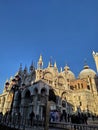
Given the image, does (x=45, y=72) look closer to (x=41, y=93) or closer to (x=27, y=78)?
(x=27, y=78)

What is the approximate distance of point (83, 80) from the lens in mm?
46688

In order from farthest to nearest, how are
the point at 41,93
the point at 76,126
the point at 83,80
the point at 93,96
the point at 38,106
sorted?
the point at 83,80
the point at 93,96
the point at 41,93
the point at 38,106
the point at 76,126

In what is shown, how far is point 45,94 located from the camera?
3056cm

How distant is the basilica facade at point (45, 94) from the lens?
3067 cm

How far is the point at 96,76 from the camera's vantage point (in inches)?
1895

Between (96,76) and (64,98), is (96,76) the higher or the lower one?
the higher one

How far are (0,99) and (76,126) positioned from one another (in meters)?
37.3

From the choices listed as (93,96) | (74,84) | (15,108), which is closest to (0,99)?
(15,108)

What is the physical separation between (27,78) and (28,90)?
6484 mm

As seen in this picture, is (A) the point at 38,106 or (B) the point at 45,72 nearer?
(A) the point at 38,106

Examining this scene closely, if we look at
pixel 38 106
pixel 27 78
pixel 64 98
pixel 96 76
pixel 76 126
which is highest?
pixel 96 76

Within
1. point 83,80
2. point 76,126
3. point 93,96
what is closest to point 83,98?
point 93,96

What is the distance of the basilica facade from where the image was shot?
1208 inches

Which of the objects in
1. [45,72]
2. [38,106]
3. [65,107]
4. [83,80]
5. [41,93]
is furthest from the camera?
[83,80]
